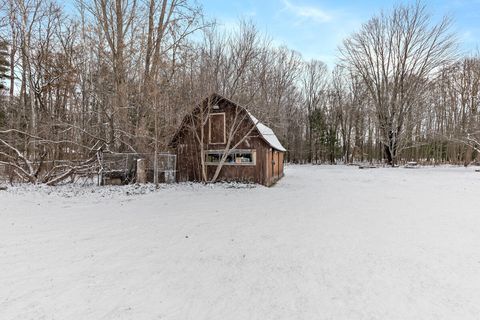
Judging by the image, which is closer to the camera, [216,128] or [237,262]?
[237,262]

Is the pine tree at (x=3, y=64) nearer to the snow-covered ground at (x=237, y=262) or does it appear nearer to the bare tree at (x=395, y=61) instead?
the snow-covered ground at (x=237, y=262)

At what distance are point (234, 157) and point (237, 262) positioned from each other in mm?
9684

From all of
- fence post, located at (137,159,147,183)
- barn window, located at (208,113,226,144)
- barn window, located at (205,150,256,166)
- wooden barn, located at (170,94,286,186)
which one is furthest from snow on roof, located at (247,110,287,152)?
fence post, located at (137,159,147,183)

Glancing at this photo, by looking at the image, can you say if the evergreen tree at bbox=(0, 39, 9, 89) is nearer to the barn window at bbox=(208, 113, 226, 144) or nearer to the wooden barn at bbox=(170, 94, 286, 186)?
the wooden barn at bbox=(170, 94, 286, 186)

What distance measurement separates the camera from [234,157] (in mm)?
13438

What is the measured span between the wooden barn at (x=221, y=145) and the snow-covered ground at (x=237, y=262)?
17.9ft

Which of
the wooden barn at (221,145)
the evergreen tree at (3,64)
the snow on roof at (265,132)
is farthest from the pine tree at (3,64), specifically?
the snow on roof at (265,132)

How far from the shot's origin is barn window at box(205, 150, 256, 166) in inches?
513

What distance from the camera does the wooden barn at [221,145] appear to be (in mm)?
12719

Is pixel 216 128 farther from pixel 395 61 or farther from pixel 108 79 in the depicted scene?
pixel 395 61

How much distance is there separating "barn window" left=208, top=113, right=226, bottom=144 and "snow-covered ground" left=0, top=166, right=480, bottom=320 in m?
6.09

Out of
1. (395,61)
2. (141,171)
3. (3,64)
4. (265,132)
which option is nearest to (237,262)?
(141,171)

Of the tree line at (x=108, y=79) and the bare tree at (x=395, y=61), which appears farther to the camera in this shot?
the bare tree at (x=395, y=61)

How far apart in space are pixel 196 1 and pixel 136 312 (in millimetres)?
13233
